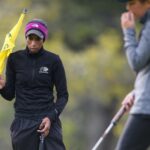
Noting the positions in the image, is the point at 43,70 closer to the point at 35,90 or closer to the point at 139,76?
the point at 35,90

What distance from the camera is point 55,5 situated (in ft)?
97.4

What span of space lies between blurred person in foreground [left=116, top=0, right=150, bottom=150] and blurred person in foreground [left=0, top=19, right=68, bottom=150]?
1.21 m

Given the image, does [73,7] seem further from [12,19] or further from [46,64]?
[46,64]

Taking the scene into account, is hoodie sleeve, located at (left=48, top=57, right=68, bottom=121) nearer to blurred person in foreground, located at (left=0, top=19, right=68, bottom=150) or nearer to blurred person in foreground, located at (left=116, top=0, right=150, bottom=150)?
blurred person in foreground, located at (left=0, top=19, right=68, bottom=150)

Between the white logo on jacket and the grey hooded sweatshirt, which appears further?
the white logo on jacket

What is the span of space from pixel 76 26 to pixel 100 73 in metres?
2.27

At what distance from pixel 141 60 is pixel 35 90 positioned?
1.42 meters

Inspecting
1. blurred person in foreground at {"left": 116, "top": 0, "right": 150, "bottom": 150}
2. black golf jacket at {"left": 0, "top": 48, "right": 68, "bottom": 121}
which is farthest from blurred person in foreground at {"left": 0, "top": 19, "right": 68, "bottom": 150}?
blurred person in foreground at {"left": 116, "top": 0, "right": 150, "bottom": 150}

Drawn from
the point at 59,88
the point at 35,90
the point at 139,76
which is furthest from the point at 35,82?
the point at 139,76

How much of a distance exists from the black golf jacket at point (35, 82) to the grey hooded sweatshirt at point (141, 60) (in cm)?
123

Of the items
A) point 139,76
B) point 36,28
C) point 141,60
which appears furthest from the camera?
point 36,28

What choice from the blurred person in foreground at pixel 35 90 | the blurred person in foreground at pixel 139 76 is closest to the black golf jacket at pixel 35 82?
the blurred person in foreground at pixel 35 90

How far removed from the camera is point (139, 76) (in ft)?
24.8

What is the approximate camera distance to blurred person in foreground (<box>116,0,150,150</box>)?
7.41 meters
